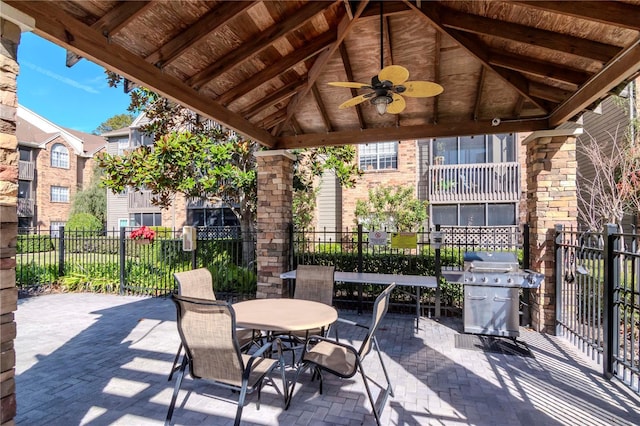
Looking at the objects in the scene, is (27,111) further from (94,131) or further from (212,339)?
(212,339)

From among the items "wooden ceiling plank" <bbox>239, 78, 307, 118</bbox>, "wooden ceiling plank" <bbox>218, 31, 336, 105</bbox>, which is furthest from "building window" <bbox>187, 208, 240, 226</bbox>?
"wooden ceiling plank" <bbox>218, 31, 336, 105</bbox>

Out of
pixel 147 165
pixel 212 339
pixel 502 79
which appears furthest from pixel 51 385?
pixel 502 79

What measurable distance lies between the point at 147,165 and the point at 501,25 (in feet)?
20.5

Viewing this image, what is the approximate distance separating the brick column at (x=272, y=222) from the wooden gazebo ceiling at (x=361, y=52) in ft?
2.42

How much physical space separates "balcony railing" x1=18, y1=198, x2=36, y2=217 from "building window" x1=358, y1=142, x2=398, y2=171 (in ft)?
69.7

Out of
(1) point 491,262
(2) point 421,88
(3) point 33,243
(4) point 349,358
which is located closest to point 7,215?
(4) point 349,358

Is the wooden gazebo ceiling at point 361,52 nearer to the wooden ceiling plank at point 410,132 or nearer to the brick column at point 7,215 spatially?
the wooden ceiling plank at point 410,132

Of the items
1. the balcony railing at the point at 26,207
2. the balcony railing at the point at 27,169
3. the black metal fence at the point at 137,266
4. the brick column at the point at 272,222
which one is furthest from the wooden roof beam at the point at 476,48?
the balcony railing at the point at 26,207

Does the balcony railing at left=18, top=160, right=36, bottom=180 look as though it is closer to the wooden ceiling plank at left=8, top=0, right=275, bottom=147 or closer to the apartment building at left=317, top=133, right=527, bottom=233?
the apartment building at left=317, top=133, right=527, bottom=233

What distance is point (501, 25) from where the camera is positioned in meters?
3.58

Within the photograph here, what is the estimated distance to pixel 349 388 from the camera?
3365 millimetres

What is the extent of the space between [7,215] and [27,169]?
24.6 m

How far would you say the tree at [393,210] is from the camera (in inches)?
440

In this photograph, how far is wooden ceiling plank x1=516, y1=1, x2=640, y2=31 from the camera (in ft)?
9.07
